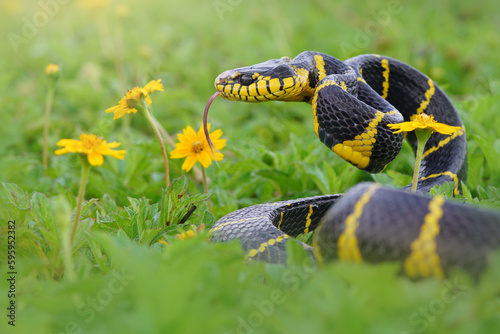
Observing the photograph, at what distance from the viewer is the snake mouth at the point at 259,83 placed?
10.2 feet

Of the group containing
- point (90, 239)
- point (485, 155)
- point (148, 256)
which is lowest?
point (485, 155)

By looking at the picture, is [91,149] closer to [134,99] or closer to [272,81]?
[134,99]

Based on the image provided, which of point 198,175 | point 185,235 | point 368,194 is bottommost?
point 198,175

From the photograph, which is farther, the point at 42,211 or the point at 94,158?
the point at 42,211

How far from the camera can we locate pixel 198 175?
151 inches

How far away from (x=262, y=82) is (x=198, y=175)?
103 cm

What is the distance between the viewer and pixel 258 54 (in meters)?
6.88

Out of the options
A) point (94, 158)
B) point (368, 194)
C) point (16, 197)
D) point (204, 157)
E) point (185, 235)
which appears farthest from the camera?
point (204, 157)

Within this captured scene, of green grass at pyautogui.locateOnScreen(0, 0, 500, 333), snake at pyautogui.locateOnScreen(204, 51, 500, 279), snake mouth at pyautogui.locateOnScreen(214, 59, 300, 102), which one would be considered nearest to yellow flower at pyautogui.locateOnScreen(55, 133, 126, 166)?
green grass at pyautogui.locateOnScreen(0, 0, 500, 333)

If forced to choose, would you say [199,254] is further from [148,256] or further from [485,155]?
[485,155]

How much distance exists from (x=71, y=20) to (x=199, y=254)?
8745 mm

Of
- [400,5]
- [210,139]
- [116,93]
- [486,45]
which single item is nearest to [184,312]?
[210,139]

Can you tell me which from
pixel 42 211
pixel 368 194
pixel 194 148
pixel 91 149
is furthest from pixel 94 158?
pixel 368 194

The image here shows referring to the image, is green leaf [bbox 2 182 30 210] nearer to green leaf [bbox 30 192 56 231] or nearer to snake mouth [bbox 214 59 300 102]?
green leaf [bbox 30 192 56 231]
